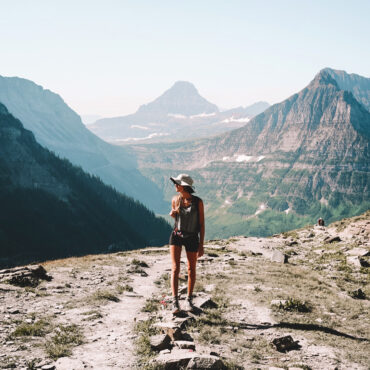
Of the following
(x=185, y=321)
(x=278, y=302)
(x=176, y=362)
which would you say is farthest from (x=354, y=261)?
(x=176, y=362)

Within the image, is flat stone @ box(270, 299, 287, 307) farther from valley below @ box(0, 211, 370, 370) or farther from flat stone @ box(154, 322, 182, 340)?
flat stone @ box(154, 322, 182, 340)

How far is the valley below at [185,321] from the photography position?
860 centimetres

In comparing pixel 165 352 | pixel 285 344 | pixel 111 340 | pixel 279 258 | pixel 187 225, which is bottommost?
pixel 279 258

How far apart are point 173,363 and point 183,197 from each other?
18.0ft

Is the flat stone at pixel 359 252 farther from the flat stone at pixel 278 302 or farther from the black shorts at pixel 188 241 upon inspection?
the black shorts at pixel 188 241

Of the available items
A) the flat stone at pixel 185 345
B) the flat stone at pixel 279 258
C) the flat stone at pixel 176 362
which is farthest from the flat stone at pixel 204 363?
the flat stone at pixel 279 258

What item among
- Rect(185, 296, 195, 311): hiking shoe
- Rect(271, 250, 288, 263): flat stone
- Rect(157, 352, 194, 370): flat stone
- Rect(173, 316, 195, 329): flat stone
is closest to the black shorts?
Rect(185, 296, 195, 311): hiking shoe

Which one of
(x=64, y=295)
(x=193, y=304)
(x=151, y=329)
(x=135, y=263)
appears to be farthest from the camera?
(x=135, y=263)

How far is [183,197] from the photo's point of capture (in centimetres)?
1185

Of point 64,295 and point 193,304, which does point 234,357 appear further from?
point 64,295

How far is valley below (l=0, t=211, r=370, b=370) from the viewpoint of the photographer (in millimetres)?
8602

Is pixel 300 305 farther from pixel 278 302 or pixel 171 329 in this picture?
pixel 171 329

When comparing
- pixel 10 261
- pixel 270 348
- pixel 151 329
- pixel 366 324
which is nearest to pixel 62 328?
pixel 151 329

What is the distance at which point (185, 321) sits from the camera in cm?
1088
